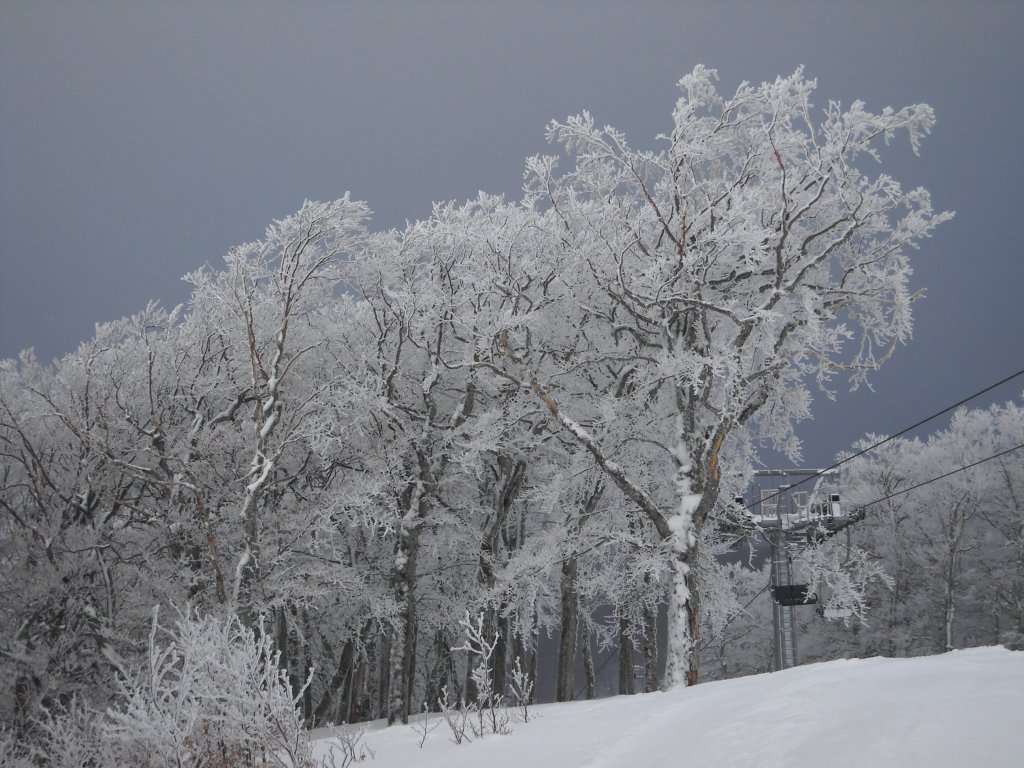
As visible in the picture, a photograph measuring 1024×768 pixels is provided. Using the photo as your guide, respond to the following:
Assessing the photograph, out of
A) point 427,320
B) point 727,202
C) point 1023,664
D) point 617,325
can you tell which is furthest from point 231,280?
point 1023,664

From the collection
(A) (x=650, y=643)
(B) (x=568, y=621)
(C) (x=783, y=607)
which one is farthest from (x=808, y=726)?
(C) (x=783, y=607)

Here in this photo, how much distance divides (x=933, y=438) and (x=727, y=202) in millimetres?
25103

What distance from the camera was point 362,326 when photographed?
2034 cm

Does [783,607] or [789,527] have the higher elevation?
[789,527]

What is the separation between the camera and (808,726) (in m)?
4.09

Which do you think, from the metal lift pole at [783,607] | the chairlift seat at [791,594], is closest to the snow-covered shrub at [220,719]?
the chairlift seat at [791,594]

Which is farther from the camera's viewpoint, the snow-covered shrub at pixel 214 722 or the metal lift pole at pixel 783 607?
the metal lift pole at pixel 783 607

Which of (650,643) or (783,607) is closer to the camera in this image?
(650,643)

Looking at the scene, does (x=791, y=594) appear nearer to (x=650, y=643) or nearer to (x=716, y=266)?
(x=650, y=643)

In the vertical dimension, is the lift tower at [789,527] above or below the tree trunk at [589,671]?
above

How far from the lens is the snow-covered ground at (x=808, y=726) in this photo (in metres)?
3.37

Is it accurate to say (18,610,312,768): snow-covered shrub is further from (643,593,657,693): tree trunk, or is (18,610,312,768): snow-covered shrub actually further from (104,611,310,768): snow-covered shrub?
(643,593,657,693): tree trunk

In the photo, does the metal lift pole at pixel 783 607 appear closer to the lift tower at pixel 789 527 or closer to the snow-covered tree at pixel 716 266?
the lift tower at pixel 789 527

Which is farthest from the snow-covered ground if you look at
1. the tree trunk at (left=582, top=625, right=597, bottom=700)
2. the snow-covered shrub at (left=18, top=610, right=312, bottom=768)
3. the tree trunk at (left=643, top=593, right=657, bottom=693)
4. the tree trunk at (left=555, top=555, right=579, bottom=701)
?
the tree trunk at (left=582, top=625, right=597, bottom=700)
